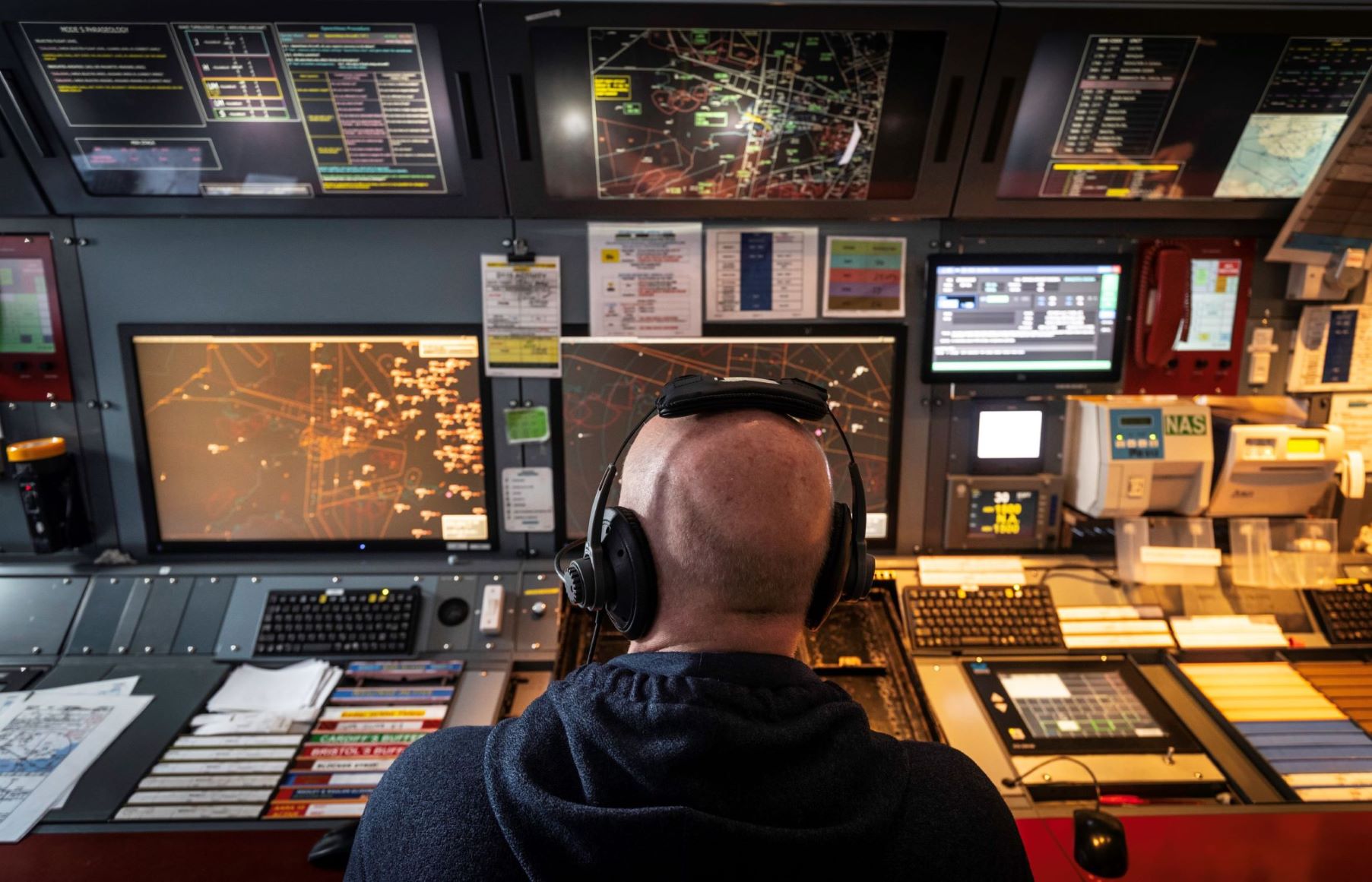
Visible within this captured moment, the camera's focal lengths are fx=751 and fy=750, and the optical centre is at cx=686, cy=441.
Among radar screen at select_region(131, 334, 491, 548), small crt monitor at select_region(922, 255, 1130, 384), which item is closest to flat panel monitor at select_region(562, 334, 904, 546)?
small crt monitor at select_region(922, 255, 1130, 384)

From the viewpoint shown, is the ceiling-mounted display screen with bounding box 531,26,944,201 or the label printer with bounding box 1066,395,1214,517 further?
the label printer with bounding box 1066,395,1214,517

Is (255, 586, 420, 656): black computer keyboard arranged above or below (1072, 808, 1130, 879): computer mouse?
above

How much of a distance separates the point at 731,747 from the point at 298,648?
1.50 meters

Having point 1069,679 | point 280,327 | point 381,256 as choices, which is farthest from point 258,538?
point 1069,679

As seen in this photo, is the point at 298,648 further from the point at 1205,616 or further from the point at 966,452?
the point at 1205,616

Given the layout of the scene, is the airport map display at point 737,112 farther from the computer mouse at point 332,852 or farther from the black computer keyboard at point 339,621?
the computer mouse at point 332,852

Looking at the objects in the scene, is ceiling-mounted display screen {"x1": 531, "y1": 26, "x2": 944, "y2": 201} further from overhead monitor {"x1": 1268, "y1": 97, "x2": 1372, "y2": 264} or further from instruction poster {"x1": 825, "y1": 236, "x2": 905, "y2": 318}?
overhead monitor {"x1": 1268, "y1": 97, "x2": 1372, "y2": 264}

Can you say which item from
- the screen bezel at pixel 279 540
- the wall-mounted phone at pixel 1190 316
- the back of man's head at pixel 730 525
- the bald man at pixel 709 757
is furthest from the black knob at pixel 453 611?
the wall-mounted phone at pixel 1190 316

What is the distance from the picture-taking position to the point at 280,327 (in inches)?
75.9

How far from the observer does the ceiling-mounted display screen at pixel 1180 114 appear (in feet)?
5.46

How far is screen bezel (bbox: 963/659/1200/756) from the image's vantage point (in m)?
1.54

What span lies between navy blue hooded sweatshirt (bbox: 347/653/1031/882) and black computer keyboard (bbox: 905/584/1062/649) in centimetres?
103

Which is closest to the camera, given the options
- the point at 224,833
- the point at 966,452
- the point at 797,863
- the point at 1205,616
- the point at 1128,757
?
the point at 797,863

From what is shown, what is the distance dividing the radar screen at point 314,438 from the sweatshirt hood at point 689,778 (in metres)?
1.32
